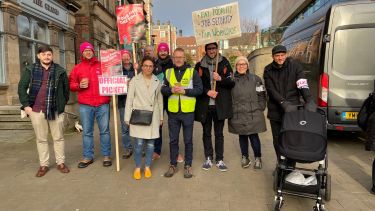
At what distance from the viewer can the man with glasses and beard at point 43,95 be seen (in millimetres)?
5254

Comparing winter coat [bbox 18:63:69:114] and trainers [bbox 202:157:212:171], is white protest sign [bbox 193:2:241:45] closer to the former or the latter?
trainers [bbox 202:157:212:171]

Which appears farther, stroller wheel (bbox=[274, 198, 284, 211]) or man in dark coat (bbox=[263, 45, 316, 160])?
man in dark coat (bbox=[263, 45, 316, 160])

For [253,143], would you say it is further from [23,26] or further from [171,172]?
[23,26]

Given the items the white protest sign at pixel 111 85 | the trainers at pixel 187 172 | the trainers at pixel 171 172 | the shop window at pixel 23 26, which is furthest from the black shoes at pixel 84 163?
the shop window at pixel 23 26

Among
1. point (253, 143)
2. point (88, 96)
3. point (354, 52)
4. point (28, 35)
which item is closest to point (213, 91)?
point (253, 143)

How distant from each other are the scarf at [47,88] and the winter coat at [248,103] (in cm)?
289

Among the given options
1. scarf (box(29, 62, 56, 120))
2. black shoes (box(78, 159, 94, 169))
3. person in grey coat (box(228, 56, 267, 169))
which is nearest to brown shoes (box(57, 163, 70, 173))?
black shoes (box(78, 159, 94, 169))

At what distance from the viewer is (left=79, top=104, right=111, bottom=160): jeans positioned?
229 inches

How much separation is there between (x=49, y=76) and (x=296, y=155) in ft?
12.6

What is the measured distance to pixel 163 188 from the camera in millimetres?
4867

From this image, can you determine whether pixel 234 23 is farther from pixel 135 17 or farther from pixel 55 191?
pixel 55 191

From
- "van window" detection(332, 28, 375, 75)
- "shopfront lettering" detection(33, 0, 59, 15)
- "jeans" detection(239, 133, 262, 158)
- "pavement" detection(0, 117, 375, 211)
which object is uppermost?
"shopfront lettering" detection(33, 0, 59, 15)

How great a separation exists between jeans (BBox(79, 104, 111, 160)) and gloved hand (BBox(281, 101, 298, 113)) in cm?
301

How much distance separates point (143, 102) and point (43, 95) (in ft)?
5.18
